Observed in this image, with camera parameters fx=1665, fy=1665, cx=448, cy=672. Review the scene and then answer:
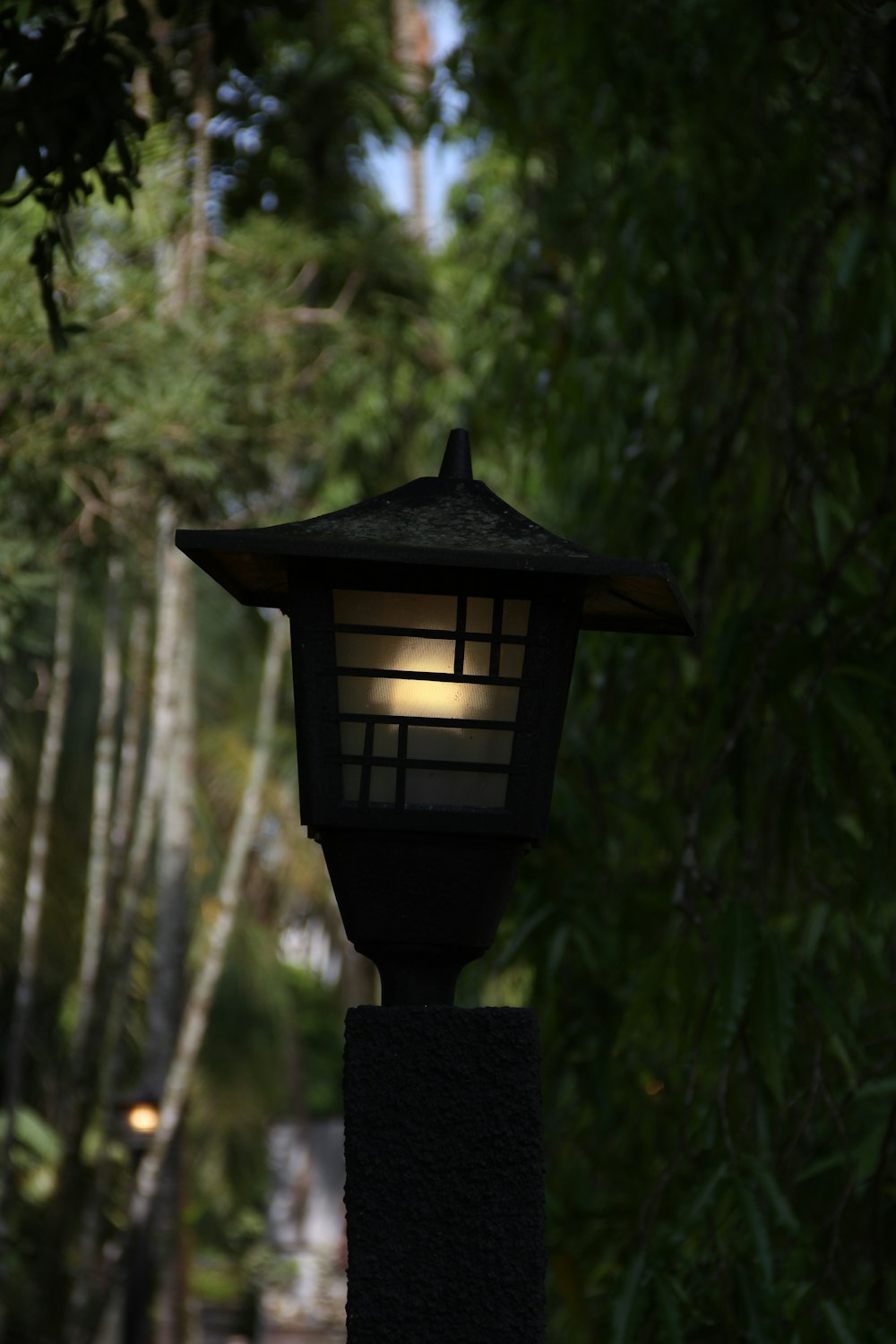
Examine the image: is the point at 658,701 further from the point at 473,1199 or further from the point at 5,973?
the point at 5,973

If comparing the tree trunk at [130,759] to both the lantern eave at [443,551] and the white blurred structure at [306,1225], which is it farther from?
the white blurred structure at [306,1225]

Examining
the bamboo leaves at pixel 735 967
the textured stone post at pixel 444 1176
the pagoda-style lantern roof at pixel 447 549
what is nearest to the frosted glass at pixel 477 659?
the pagoda-style lantern roof at pixel 447 549

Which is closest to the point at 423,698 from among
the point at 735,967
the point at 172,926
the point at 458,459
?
the point at 458,459

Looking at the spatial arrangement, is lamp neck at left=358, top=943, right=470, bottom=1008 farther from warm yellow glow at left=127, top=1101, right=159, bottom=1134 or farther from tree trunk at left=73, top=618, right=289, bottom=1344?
tree trunk at left=73, top=618, right=289, bottom=1344

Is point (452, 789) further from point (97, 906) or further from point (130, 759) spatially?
point (130, 759)

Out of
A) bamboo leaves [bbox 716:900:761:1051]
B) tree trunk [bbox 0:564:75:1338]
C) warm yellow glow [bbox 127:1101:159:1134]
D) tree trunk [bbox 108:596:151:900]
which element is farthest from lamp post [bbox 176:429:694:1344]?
tree trunk [bbox 108:596:151:900]

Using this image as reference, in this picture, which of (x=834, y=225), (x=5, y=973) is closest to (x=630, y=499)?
(x=834, y=225)

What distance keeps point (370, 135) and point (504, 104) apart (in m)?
5.01

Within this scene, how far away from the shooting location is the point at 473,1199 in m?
1.96

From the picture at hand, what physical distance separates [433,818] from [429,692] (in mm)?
161

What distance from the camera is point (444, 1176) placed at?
197cm

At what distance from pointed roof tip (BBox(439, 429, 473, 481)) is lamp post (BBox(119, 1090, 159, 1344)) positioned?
23.8 feet

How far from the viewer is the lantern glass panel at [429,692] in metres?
2.07

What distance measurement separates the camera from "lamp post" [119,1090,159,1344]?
881 centimetres
